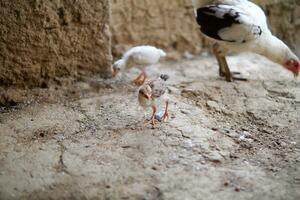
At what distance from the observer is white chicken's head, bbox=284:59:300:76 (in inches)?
169

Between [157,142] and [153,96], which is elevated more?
[153,96]

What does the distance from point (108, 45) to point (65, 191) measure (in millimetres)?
1713

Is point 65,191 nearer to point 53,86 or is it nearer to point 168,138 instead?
point 168,138

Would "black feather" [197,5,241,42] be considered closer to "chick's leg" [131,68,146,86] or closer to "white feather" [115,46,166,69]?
"white feather" [115,46,166,69]

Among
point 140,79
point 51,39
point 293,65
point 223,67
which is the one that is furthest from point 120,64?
point 293,65

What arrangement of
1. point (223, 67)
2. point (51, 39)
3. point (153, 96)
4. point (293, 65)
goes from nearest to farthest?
point (153, 96) < point (51, 39) < point (293, 65) < point (223, 67)

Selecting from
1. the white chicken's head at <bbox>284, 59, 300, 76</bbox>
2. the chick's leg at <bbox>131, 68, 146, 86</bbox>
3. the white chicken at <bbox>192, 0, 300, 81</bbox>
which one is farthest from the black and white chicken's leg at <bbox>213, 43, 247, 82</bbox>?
the chick's leg at <bbox>131, 68, 146, 86</bbox>

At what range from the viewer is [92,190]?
9.22ft

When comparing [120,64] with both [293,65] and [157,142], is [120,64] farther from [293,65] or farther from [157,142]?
[293,65]

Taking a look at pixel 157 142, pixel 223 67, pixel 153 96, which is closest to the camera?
pixel 157 142

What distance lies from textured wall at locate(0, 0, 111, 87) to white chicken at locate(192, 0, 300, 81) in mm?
851

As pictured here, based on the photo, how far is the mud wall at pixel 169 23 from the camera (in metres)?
4.66

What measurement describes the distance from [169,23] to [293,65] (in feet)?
4.24

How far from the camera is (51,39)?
3.92m
